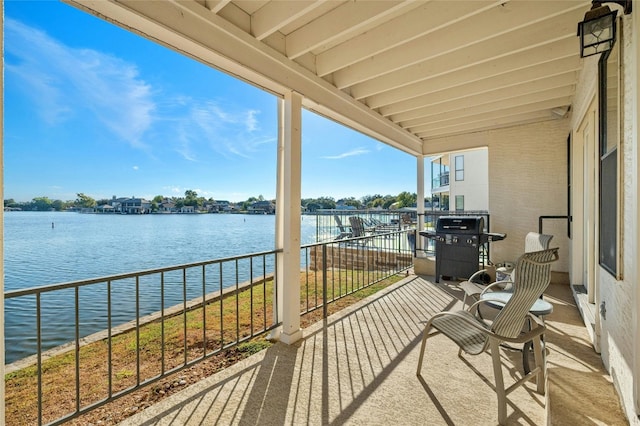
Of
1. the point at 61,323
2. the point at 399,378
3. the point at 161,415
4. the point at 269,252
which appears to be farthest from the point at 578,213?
the point at 61,323

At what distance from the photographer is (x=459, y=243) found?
4.60 m

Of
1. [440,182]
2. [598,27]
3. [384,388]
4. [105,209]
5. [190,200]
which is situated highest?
[440,182]

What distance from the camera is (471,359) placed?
2.42m

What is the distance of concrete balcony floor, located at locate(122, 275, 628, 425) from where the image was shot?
1722 mm

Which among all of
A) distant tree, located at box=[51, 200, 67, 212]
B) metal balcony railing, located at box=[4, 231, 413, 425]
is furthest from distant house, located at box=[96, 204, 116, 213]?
metal balcony railing, located at box=[4, 231, 413, 425]

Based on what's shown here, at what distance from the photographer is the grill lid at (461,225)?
4449 mm

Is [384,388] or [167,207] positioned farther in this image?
[167,207]

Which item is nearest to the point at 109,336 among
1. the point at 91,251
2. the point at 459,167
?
the point at 91,251

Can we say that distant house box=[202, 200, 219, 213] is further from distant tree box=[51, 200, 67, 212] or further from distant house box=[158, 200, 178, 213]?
distant tree box=[51, 200, 67, 212]

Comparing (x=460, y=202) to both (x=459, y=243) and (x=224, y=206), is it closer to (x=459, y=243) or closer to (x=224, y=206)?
(x=459, y=243)

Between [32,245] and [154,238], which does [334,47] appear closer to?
[32,245]

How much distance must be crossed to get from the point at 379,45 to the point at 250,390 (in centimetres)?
302

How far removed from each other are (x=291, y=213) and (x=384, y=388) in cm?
167

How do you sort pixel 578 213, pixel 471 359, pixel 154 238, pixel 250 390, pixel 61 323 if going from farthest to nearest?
pixel 154 238 < pixel 578 213 < pixel 61 323 < pixel 471 359 < pixel 250 390
